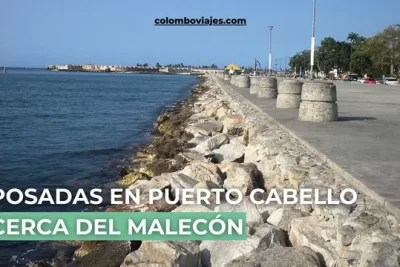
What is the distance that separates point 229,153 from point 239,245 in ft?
15.9

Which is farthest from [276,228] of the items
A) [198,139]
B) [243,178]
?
[198,139]

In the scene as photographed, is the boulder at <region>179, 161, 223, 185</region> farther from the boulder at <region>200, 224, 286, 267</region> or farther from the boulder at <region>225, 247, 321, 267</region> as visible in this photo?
the boulder at <region>225, 247, 321, 267</region>

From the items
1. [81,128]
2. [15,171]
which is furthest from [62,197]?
[81,128]

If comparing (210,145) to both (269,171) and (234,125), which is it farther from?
(269,171)

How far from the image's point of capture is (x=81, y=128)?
67.1 feet

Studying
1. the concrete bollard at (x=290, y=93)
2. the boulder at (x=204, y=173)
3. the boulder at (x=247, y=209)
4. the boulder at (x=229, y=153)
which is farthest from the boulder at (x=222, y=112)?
the boulder at (x=247, y=209)

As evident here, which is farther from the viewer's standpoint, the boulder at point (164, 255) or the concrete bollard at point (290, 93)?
the concrete bollard at point (290, 93)

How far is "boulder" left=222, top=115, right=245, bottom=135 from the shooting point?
11644 millimetres

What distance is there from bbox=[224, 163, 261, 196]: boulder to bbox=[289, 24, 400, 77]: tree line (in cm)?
6059

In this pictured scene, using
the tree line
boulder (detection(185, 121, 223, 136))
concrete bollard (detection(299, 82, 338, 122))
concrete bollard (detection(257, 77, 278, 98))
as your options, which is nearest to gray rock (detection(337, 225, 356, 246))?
concrete bollard (detection(299, 82, 338, 122))

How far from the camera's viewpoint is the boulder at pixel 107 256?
4906 mm

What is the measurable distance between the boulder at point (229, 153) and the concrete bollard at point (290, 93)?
3.80 meters

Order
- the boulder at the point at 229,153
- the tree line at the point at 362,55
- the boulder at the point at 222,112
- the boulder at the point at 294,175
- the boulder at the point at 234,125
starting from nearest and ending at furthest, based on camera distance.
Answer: the boulder at the point at 294,175 < the boulder at the point at 229,153 < the boulder at the point at 234,125 < the boulder at the point at 222,112 < the tree line at the point at 362,55

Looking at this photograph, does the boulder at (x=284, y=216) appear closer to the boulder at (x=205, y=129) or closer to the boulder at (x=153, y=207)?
the boulder at (x=153, y=207)
